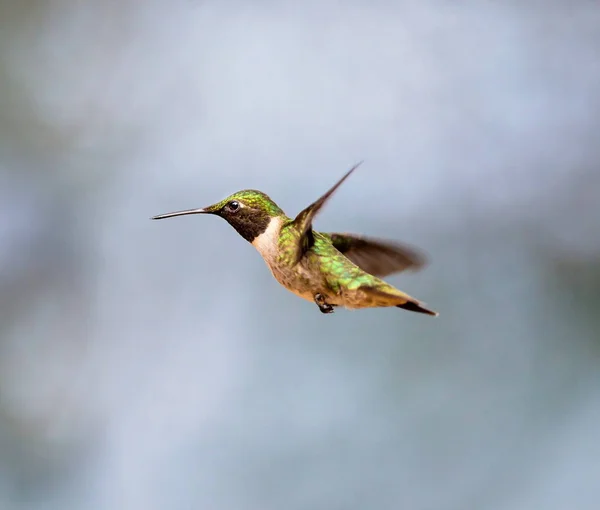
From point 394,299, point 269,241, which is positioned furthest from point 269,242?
point 394,299

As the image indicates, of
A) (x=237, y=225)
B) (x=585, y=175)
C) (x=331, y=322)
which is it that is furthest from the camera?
(x=585, y=175)

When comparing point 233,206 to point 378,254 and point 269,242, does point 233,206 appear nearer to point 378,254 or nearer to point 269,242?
point 269,242

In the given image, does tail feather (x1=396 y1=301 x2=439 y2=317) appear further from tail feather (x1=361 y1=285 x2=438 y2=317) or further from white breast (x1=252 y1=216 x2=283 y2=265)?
white breast (x1=252 y1=216 x2=283 y2=265)

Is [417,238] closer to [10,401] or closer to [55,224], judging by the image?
[55,224]

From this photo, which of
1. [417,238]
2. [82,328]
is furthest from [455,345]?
[82,328]

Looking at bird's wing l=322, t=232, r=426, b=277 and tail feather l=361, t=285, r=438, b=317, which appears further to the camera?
bird's wing l=322, t=232, r=426, b=277

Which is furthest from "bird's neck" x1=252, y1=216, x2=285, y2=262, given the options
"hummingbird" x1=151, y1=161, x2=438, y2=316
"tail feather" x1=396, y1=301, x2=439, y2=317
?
"tail feather" x1=396, y1=301, x2=439, y2=317
